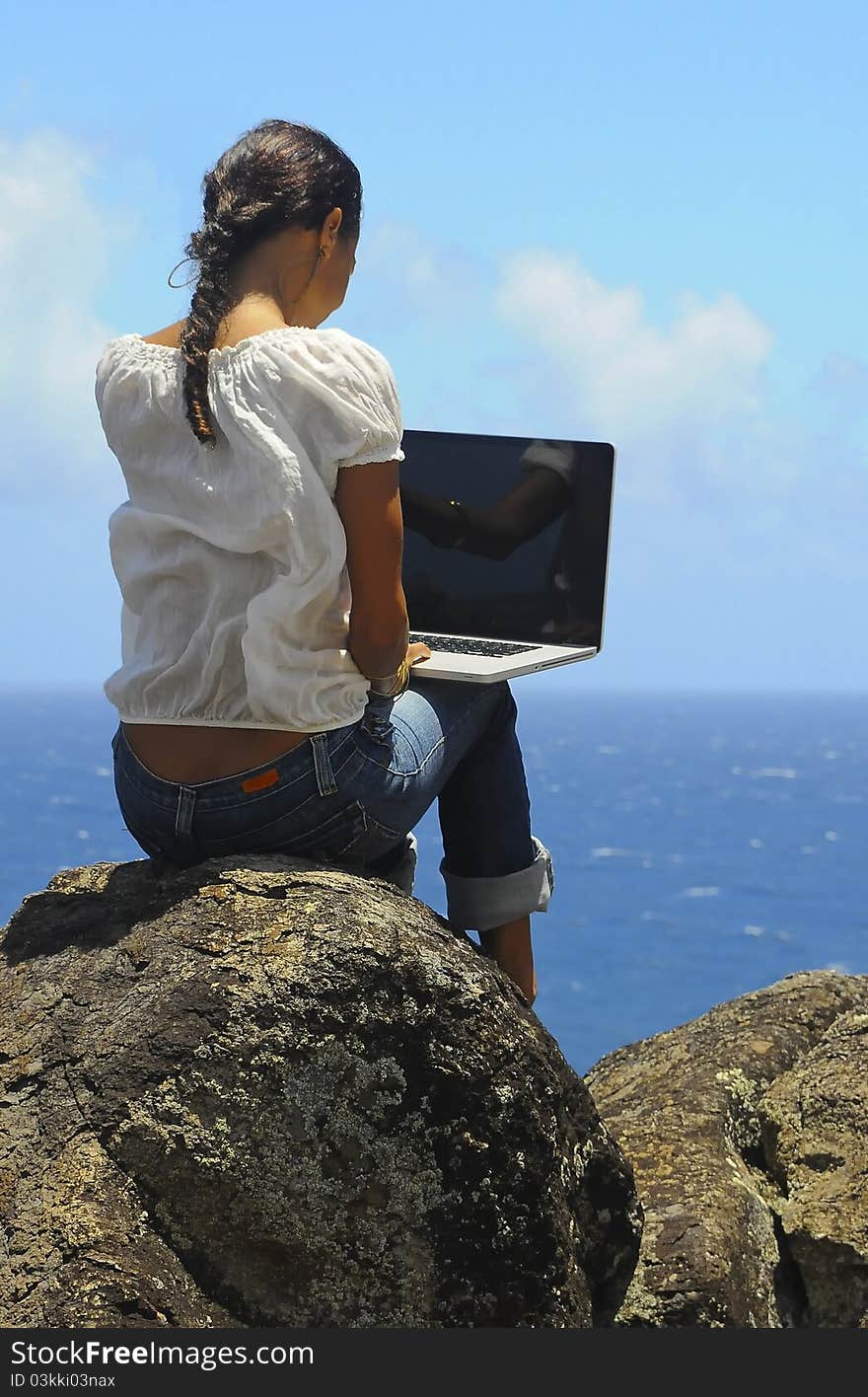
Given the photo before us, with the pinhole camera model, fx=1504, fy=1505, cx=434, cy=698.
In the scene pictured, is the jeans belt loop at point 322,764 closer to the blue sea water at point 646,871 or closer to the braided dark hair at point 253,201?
the braided dark hair at point 253,201

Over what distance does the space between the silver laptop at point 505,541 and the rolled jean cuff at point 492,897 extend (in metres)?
0.61

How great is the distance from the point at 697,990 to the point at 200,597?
79776 mm

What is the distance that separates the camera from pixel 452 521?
4.34 metres

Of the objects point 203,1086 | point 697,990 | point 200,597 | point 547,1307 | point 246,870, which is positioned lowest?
point 697,990

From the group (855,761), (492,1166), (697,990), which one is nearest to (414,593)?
(492,1166)

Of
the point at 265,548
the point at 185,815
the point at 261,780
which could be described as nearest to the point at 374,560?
the point at 265,548

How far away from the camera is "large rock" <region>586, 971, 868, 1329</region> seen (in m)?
4.12

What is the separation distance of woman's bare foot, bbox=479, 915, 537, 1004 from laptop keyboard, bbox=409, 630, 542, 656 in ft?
2.38

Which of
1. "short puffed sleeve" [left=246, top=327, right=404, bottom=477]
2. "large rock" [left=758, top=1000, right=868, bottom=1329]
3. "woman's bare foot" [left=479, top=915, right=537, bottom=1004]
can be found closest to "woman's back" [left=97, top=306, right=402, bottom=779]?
"short puffed sleeve" [left=246, top=327, right=404, bottom=477]

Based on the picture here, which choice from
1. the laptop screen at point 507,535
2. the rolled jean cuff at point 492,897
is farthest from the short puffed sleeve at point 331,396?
the rolled jean cuff at point 492,897

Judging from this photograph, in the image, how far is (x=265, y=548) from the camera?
3.22 metres

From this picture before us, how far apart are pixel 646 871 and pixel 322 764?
112527 mm

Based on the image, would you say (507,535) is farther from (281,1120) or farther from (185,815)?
(281,1120)

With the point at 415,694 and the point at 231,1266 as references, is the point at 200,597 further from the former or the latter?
the point at 231,1266
